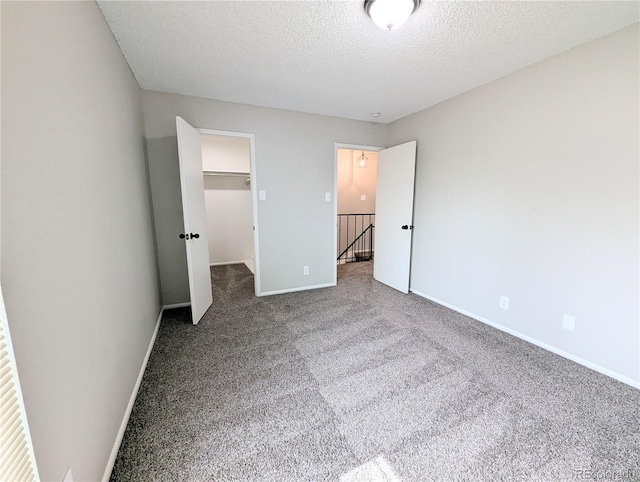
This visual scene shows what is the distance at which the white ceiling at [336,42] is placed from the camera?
153cm

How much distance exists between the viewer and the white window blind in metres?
0.60

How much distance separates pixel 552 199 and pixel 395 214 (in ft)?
5.61

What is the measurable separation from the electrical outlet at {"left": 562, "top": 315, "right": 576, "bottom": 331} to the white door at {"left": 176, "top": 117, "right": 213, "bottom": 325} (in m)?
3.18

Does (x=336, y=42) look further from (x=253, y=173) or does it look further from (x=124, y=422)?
(x=124, y=422)

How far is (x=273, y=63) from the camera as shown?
2107 mm

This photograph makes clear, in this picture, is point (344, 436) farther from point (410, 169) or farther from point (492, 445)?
point (410, 169)

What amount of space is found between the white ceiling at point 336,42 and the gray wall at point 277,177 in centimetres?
27

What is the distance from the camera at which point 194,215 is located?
102 inches

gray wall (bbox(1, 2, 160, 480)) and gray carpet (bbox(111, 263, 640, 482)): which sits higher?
gray wall (bbox(1, 2, 160, 480))

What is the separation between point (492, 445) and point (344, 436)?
29.4 inches

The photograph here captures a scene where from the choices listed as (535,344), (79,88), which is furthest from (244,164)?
(535,344)

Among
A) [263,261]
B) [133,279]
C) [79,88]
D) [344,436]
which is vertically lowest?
[344,436]

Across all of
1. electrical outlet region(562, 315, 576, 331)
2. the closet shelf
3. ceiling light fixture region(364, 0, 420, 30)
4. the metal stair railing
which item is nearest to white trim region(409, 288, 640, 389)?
electrical outlet region(562, 315, 576, 331)

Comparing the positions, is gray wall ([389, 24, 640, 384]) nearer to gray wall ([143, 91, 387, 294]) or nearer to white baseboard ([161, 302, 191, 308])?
gray wall ([143, 91, 387, 294])
